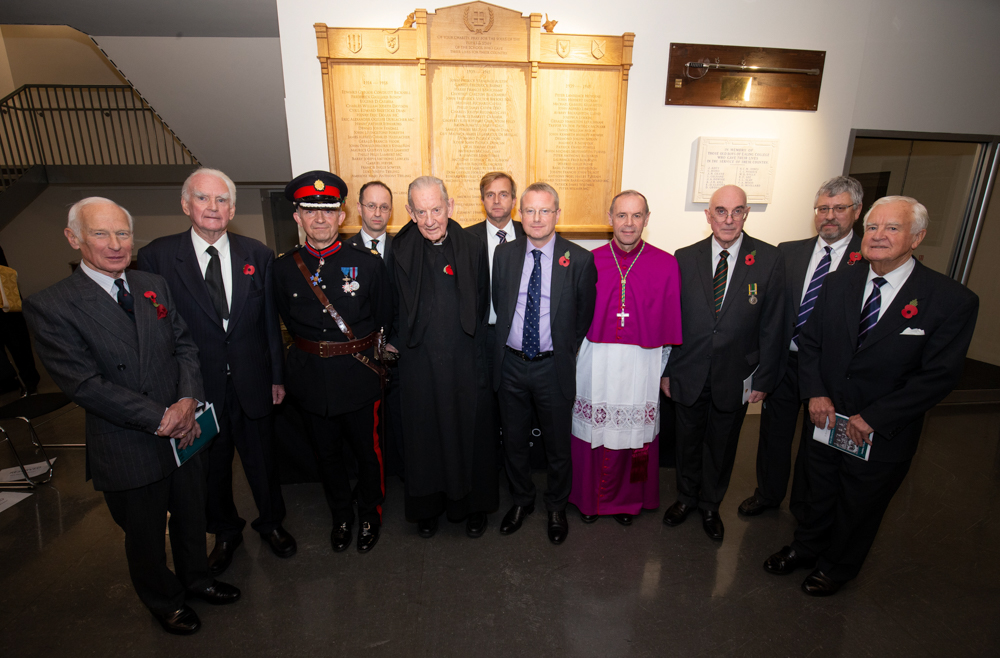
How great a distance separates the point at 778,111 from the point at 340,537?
4957 mm

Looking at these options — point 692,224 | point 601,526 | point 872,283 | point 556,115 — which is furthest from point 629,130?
point 601,526

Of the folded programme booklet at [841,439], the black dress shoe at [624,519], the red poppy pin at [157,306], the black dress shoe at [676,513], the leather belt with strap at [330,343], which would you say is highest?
the red poppy pin at [157,306]

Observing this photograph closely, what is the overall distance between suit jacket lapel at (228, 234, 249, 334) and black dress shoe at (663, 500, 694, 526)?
9.22 feet

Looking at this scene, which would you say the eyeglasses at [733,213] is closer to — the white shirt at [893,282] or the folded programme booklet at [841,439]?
the white shirt at [893,282]

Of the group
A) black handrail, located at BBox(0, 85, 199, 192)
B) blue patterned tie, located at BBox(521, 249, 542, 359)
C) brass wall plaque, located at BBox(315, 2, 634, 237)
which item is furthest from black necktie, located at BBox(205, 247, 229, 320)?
black handrail, located at BBox(0, 85, 199, 192)

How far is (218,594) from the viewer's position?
2.28 meters

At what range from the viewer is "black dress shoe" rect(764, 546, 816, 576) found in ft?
8.10

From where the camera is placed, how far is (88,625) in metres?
2.18

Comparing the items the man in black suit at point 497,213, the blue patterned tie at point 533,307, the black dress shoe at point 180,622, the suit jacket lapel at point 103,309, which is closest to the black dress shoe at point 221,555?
the black dress shoe at point 180,622

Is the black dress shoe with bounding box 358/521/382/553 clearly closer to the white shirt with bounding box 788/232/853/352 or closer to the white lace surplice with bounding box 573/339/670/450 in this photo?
the white lace surplice with bounding box 573/339/670/450

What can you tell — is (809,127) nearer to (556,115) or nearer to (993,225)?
(556,115)

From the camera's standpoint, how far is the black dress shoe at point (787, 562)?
8.10ft

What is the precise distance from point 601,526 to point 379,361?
5.76ft

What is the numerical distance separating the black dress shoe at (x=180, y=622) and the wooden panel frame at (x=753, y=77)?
15.9ft
